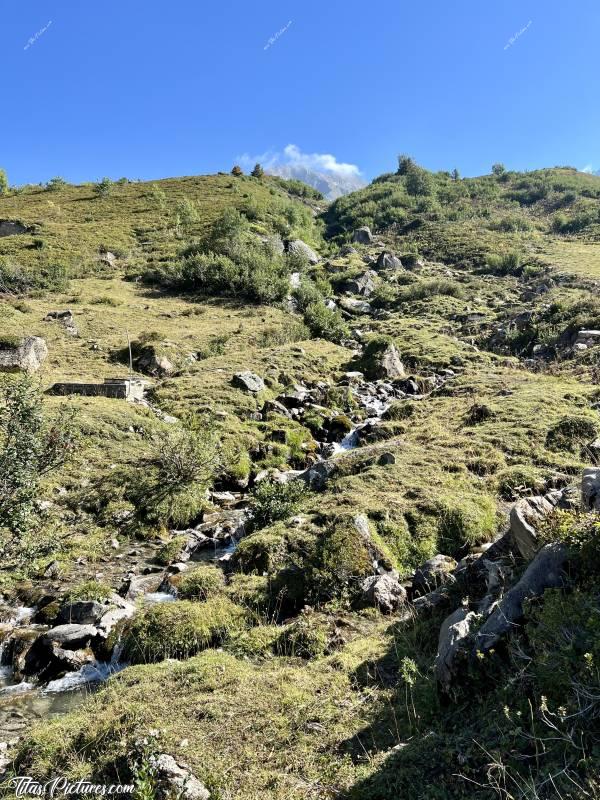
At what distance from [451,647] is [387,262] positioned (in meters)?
60.7

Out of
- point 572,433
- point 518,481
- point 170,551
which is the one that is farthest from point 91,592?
point 572,433

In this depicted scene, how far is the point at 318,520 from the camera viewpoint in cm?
1176

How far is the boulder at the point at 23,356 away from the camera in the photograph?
2361 centimetres

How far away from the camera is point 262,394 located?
24.7 meters

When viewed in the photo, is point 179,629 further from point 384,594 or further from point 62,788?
point 384,594

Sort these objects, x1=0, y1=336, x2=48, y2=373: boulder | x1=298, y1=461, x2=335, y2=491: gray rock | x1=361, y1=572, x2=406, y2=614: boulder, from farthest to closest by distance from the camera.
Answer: x1=0, y1=336, x2=48, y2=373: boulder < x1=298, y1=461, x2=335, y2=491: gray rock < x1=361, y1=572, x2=406, y2=614: boulder

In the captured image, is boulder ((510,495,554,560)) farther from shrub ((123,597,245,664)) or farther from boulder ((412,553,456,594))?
shrub ((123,597,245,664))

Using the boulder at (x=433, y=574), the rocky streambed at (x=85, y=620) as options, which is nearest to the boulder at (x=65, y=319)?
the rocky streambed at (x=85, y=620)

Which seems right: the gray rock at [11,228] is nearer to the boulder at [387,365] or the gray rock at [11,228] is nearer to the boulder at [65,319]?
the boulder at [65,319]

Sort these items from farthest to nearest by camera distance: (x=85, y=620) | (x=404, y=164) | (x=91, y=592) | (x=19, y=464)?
(x=404, y=164), (x=91, y=592), (x=85, y=620), (x=19, y=464)

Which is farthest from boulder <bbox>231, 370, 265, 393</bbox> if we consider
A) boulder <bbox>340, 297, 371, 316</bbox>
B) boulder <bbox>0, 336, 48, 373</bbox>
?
boulder <bbox>340, 297, 371, 316</bbox>

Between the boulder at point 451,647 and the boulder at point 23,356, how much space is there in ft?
75.4

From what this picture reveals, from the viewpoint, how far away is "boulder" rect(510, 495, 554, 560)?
24.6 ft

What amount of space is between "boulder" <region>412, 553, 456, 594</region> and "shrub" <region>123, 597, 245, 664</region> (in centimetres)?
356
